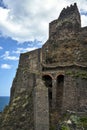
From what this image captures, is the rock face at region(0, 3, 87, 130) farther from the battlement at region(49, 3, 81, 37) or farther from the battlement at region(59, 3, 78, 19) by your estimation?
the battlement at region(59, 3, 78, 19)

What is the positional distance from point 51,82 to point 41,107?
12.1ft

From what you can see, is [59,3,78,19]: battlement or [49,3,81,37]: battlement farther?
[59,3,78,19]: battlement

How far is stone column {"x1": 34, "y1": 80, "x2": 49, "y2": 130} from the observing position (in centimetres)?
2277

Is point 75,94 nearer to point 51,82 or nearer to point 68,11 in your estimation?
point 51,82

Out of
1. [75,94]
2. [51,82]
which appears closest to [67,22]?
[51,82]

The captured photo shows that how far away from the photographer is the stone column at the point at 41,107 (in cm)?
2277

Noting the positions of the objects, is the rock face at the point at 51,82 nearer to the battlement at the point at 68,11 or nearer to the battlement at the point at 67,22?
the battlement at the point at 67,22

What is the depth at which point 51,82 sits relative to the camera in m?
26.2

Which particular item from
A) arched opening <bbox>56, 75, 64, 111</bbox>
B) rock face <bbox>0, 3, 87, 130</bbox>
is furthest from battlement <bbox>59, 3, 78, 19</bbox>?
arched opening <bbox>56, 75, 64, 111</bbox>

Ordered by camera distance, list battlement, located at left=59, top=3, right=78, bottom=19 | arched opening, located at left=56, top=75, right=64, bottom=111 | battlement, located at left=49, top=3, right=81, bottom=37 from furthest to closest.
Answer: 1. battlement, located at left=59, top=3, right=78, bottom=19
2. battlement, located at left=49, top=3, right=81, bottom=37
3. arched opening, located at left=56, top=75, right=64, bottom=111

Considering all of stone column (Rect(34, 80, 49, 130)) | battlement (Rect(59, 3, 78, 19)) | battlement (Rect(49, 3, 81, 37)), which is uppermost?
battlement (Rect(59, 3, 78, 19))

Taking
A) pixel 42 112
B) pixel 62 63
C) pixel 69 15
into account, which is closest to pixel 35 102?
pixel 42 112

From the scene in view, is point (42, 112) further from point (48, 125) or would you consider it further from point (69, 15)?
point (69, 15)

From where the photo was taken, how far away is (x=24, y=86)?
91.1 feet
